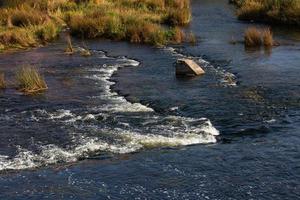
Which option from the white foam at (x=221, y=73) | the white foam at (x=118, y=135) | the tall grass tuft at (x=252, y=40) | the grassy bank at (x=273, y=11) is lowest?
the white foam at (x=118, y=135)

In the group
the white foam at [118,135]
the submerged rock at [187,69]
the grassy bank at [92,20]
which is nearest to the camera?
the white foam at [118,135]

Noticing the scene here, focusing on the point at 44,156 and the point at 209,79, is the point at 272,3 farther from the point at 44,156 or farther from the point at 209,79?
the point at 44,156

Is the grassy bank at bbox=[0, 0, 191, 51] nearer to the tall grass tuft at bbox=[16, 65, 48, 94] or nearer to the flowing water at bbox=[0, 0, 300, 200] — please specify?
the flowing water at bbox=[0, 0, 300, 200]

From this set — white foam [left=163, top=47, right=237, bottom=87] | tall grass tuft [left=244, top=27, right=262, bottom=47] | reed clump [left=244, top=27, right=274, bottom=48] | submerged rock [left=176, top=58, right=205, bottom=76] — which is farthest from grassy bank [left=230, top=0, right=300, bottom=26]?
submerged rock [left=176, top=58, right=205, bottom=76]

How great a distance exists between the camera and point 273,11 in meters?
39.1

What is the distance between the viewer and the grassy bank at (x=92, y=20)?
34281 millimetres

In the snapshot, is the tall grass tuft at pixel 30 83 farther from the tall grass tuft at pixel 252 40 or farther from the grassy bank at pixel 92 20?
the tall grass tuft at pixel 252 40

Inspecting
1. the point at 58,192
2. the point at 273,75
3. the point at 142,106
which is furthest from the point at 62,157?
the point at 273,75

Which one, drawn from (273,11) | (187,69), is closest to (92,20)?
(273,11)

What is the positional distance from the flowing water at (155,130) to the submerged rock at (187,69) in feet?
1.69

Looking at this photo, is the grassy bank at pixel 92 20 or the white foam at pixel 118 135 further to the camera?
the grassy bank at pixel 92 20

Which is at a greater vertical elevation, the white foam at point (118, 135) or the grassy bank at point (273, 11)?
the grassy bank at point (273, 11)

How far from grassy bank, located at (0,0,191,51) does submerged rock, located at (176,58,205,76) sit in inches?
324

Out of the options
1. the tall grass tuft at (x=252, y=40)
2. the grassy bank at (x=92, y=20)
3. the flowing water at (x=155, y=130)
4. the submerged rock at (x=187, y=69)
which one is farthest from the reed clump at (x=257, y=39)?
the submerged rock at (x=187, y=69)
